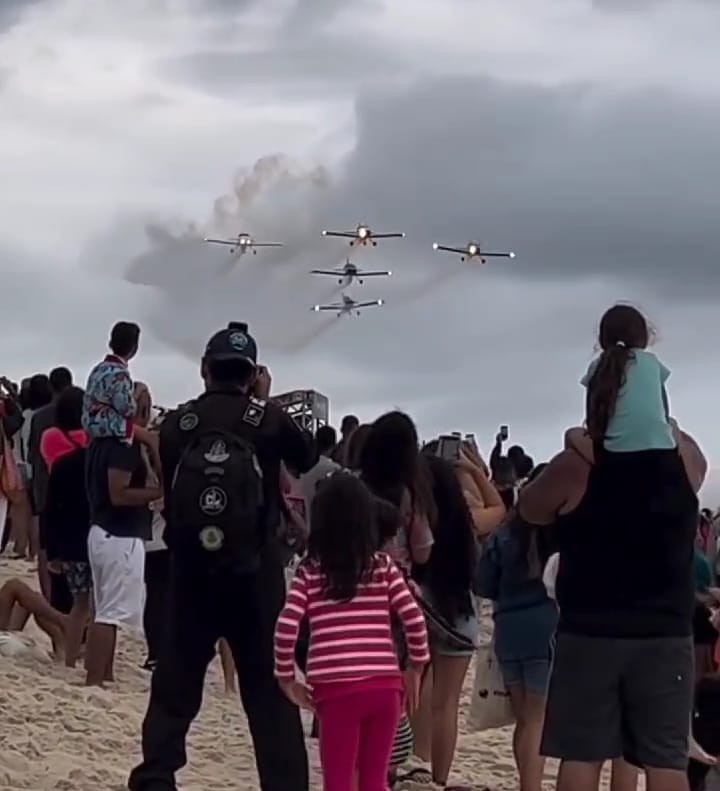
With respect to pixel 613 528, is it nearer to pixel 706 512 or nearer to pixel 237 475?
pixel 237 475

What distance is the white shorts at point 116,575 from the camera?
9.34m

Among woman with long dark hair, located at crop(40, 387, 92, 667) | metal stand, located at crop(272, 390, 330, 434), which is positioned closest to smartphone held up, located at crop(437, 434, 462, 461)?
woman with long dark hair, located at crop(40, 387, 92, 667)

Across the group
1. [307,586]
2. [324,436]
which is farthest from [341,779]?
[324,436]

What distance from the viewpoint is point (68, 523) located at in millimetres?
10117

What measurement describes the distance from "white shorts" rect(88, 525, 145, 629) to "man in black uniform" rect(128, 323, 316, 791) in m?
2.58

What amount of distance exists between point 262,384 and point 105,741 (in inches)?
86.9

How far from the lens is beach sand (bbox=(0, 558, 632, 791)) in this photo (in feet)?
25.5

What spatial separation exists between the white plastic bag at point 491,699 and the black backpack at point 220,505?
1.72 metres

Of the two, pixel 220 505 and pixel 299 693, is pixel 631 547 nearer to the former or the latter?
pixel 299 693

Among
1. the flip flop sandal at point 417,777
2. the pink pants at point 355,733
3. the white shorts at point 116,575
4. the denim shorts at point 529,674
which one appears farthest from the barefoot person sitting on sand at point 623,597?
the white shorts at point 116,575

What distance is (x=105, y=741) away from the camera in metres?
8.55

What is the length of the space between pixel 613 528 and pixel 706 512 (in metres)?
10.2

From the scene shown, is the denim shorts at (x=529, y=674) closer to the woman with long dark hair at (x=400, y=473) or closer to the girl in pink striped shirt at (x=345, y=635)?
the woman with long dark hair at (x=400, y=473)

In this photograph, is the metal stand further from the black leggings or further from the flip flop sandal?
the flip flop sandal
